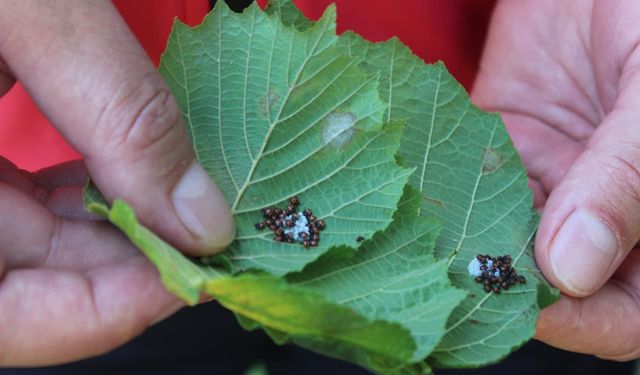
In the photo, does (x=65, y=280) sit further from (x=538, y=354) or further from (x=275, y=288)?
(x=538, y=354)

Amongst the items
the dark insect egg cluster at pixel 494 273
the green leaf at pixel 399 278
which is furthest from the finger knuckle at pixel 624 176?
the green leaf at pixel 399 278

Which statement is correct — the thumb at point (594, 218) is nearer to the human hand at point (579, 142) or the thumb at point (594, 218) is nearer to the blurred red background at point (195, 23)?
the human hand at point (579, 142)

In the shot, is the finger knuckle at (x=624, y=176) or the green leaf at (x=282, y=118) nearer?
the green leaf at (x=282, y=118)

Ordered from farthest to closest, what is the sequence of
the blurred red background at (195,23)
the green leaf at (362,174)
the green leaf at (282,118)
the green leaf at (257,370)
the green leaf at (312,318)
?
the green leaf at (257,370) → the blurred red background at (195,23) → the green leaf at (282,118) → the green leaf at (362,174) → the green leaf at (312,318)

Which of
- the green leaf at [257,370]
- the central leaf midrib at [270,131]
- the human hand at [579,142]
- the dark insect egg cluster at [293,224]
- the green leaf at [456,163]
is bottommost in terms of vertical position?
the green leaf at [257,370]

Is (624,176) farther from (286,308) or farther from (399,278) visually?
(286,308)

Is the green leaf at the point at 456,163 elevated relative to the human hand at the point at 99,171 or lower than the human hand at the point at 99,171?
lower
